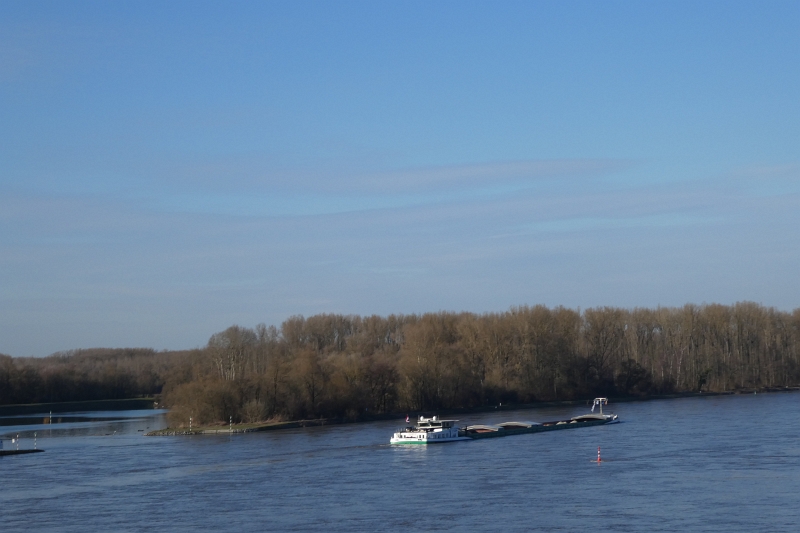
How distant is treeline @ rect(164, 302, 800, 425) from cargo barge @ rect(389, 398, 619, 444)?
48.5 feet

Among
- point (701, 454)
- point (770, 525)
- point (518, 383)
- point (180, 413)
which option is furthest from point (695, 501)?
point (518, 383)

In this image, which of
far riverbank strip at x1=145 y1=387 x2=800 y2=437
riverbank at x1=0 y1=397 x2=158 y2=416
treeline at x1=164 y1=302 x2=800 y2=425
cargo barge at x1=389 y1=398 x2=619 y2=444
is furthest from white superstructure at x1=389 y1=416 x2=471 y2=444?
riverbank at x1=0 y1=397 x2=158 y2=416

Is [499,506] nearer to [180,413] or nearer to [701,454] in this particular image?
[701,454]

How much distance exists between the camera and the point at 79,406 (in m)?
120

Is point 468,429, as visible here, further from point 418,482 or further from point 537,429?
point 418,482

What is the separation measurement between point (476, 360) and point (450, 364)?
9496 millimetres

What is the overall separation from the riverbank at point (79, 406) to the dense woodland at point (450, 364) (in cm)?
301

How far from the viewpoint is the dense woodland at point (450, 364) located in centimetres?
7719

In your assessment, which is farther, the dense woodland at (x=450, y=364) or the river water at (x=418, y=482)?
the dense woodland at (x=450, y=364)

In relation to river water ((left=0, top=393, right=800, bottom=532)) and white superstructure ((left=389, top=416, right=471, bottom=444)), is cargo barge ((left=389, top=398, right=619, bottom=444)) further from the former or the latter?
river water ((left=0, top=393, right=800, bottom=532))

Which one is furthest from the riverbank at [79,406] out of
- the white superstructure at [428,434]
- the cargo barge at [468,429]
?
the white superstructure at [428,434]

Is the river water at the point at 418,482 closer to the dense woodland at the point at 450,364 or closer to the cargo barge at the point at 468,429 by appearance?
the cargo barge at the point at 468,429

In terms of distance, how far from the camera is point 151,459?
52812mm

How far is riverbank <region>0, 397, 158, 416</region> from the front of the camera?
110294 mm
